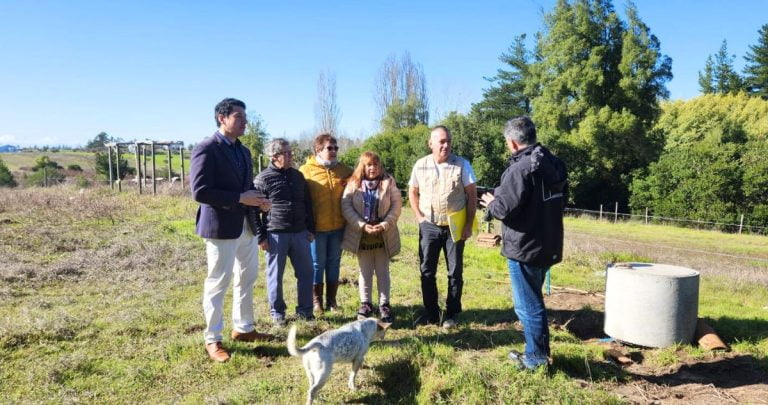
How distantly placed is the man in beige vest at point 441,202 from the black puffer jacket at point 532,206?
1.15 meters

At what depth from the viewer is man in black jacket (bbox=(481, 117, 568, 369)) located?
322 centimetres

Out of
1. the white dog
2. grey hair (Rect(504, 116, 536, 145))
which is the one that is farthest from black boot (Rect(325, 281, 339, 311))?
grey hair (Rect(504, 116, 536, 145))

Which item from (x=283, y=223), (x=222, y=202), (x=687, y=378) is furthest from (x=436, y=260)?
(x=687, y=378)

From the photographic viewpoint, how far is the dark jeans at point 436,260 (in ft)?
15.0

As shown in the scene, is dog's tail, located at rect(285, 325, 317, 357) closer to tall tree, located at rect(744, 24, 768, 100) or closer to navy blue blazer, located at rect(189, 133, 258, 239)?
navy blue blazer, located at rect(189, 133, 258, 239)

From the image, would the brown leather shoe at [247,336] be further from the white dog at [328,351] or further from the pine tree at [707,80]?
the pine tree at [707,80]

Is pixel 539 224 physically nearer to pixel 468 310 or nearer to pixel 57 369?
pixel 468 310

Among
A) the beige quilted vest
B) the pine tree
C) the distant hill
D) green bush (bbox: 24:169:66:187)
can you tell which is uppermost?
the pine tree

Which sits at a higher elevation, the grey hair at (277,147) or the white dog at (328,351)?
the grey hair at (277,147)

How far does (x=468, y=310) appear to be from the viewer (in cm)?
543

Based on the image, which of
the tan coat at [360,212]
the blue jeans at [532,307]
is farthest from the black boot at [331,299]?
the blue jeans at [532,307]

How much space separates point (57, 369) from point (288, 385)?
1.78m

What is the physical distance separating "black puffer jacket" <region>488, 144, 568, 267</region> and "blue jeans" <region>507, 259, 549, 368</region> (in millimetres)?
97

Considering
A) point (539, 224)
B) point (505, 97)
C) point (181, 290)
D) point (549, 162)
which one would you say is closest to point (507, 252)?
point (539, 224)
